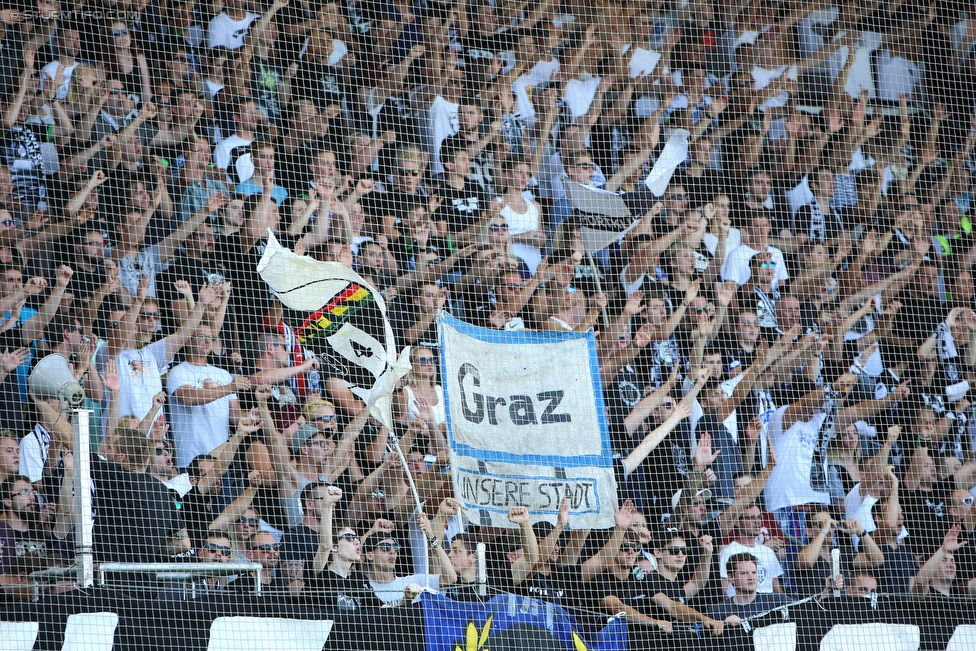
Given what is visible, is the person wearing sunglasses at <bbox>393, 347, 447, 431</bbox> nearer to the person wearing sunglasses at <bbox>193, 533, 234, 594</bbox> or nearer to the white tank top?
the white tank top

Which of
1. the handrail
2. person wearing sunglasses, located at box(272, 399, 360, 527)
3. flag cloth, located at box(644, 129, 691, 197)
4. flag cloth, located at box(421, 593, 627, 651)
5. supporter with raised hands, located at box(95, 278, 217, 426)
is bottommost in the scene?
flag cloth, located at box(421, 593, 627, 651)

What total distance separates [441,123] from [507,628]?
8.33 feet

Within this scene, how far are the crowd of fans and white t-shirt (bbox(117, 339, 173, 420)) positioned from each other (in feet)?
0.04

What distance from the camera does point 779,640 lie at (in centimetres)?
509

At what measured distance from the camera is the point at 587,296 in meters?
5.91

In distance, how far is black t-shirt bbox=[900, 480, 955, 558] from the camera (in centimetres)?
582

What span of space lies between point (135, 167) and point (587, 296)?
2143 mm

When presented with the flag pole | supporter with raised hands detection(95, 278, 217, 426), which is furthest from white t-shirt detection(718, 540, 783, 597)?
supporter with raised hands detection(95, 278, 217, 426)

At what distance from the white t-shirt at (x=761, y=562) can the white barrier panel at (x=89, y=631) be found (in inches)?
99.9

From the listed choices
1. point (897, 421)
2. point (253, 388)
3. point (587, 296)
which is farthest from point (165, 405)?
point (897, 421)

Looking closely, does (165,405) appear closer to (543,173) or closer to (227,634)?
(227,634)

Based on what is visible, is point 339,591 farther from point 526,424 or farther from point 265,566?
point 526,424

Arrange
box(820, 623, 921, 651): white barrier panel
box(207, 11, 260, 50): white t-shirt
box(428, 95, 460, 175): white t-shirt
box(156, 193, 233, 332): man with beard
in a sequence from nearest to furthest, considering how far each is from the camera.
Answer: box(156, 193, 233, 332): man with beard → box(820, 623, 921, 651): white barrier panel → box(207, 11, 260, 50): white t-shirt → box(428, 95, 460, 175): white t-shirt

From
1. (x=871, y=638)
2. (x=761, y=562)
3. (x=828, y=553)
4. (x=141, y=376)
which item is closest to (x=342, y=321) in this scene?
(x=141, y=376)
